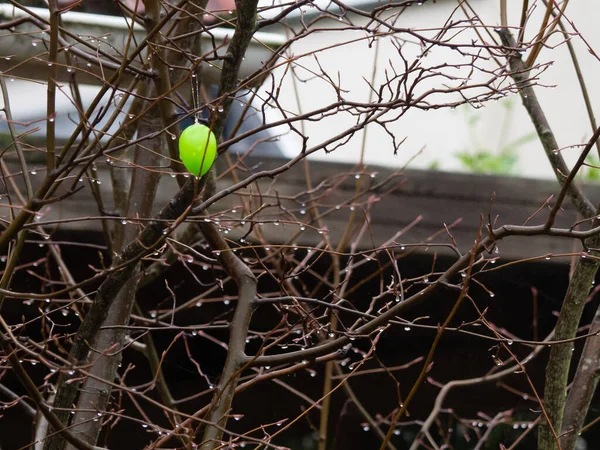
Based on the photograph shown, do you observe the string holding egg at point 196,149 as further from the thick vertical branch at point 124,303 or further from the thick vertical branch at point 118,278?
the thick vertical branch at point 124,303

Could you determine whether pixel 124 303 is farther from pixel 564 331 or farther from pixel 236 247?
pixel 564 331

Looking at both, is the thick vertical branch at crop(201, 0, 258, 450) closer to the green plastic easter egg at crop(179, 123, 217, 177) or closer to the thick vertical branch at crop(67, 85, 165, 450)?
the green plastic easter egg at crop(179, 123, 217, 177)

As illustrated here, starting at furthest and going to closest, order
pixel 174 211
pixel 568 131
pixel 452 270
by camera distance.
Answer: pixel 568 131 < pixel 174 211 < pixel 452 270

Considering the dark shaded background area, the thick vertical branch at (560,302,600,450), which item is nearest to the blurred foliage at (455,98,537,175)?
the dark shaded background area

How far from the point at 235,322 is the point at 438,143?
10.9ft

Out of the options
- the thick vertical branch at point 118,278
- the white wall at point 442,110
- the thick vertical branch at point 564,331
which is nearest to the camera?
the thick vertical branch at point 118,278

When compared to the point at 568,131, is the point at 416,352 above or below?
below

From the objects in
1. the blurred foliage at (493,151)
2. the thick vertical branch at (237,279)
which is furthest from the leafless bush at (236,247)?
the blurred foliage at (493,151)

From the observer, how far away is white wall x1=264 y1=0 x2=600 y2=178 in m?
4.17


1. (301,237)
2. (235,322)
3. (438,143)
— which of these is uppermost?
(438,143)

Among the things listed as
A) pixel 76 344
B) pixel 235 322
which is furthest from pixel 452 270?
pixel 76 344

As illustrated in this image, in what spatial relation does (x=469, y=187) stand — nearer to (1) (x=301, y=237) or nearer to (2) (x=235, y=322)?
(1) (x=301, y=237)

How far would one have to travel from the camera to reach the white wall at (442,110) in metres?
4.17

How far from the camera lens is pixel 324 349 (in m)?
1.37
